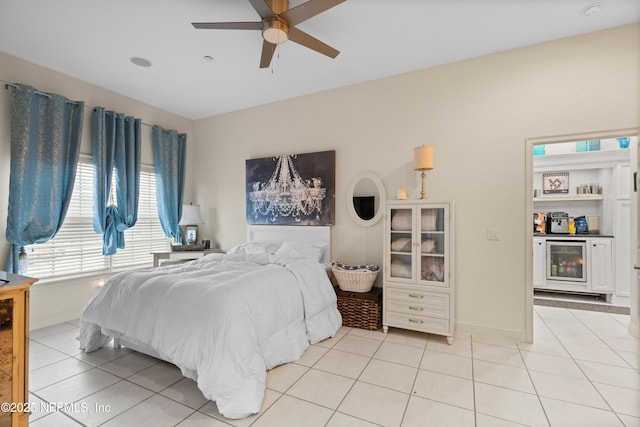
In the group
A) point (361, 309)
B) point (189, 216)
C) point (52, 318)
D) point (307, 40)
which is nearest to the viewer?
point (307, 40)

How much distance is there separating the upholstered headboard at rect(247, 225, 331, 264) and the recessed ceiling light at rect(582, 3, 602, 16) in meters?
3.16

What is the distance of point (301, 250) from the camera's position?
3.68m

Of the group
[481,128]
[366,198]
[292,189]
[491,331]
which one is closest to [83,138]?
[292,189]

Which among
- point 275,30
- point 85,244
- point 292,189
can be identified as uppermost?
point 275,30

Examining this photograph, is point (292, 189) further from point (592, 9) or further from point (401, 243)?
point (592, 9)

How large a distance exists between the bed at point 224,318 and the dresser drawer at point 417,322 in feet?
1.90

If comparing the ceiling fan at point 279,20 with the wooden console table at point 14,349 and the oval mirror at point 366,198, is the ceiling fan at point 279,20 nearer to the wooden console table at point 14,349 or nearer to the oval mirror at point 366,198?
the oval mirror at point 366,198

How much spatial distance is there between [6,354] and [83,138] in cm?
297

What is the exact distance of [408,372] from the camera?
7.64 ft

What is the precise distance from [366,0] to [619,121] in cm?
251

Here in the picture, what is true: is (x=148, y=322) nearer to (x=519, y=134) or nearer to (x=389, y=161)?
(x=389, y=161)

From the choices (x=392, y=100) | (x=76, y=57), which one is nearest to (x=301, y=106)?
(x=392, y=100)

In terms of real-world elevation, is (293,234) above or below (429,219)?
below

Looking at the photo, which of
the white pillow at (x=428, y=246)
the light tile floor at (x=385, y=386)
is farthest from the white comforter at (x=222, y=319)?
the white pillow at (x=428, y=246)
